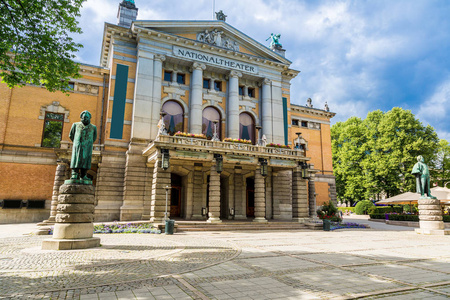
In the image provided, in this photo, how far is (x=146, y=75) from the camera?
85.0ft

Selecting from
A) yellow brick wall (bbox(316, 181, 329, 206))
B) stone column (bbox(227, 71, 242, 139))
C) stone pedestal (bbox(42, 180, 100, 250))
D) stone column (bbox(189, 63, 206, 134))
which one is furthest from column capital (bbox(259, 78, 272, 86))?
stone pedestal (bbox(42, 180, 100, 250))

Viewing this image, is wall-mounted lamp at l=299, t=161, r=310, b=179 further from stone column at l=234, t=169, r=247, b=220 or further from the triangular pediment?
the triangular pediment

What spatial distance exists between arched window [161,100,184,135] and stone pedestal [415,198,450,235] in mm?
20727

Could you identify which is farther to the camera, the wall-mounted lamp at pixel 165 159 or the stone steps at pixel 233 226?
the wall-mounted lamp at pixel 165 159

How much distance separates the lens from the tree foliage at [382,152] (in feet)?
133

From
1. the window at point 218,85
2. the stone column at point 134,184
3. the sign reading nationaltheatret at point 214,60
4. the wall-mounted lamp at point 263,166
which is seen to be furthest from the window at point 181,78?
the wall-mounted lamp at point 263,166

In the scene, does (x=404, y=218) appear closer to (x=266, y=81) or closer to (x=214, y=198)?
(x=266, y=81)

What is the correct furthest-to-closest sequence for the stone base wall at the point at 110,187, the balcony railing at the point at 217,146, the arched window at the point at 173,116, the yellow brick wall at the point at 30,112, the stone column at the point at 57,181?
the arched window at the point at 173,116 → the yellow brick wall at the point at 30,112 → the stone base wall at the point at 110,187 → the stone column at the point at 57,181 → the balcony railing at the point at 217,146

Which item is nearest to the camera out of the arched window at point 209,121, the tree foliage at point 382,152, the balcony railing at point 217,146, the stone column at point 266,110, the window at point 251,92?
the balcony railing at point 217,146

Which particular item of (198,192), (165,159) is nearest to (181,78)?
(165,159)

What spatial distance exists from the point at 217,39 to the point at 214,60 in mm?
2575

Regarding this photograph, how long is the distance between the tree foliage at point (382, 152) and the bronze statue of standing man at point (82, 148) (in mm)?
41578

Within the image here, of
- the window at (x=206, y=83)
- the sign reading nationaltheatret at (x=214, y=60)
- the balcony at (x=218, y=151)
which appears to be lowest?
the balcony at (x=218, y=151)

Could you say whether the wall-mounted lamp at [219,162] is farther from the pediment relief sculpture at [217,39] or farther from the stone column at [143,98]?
the pediment relief sculpture at [217,39]
